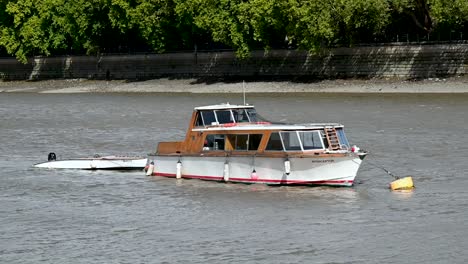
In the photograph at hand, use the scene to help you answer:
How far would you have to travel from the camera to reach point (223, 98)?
7538cm

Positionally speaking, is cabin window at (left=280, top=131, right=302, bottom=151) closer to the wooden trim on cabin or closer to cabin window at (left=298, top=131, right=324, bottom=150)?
cabin window at (left=298, top=131, right=324, bottom=150)

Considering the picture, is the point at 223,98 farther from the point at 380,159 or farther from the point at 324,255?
the point at 324,255

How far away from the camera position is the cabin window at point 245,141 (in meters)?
36.0

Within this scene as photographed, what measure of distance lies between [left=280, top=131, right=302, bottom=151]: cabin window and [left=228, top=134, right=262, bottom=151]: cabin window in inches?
33.9

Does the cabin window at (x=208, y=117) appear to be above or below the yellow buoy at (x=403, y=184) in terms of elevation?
above

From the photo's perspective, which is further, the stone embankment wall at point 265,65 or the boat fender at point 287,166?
the stone embankment wall at point 265,65

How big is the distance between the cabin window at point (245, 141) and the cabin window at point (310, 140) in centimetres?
139

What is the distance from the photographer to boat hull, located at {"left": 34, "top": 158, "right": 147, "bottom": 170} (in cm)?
4100

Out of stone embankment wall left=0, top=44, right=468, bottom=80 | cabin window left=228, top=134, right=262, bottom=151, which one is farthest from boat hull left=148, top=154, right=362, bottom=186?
stone embankment wall left=0, top=44, right=468, bottom=80

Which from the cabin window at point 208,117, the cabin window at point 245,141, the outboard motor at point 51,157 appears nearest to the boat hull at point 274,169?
the cabin window at point 245,141

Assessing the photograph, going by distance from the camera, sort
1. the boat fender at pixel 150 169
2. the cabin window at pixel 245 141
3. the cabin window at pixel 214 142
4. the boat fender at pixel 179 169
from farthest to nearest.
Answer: the boat fender at pixel 150 169 < the boat fender at pixel 179 169 < the cabin window at pixel 214 142 < the cabin window at pixel 245 141

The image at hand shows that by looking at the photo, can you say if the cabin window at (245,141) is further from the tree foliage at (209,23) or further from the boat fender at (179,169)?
the tree foliage at (209,23)

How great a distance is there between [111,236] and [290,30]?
50388mm

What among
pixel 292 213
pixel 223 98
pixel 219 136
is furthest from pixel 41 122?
pixel 292 213
